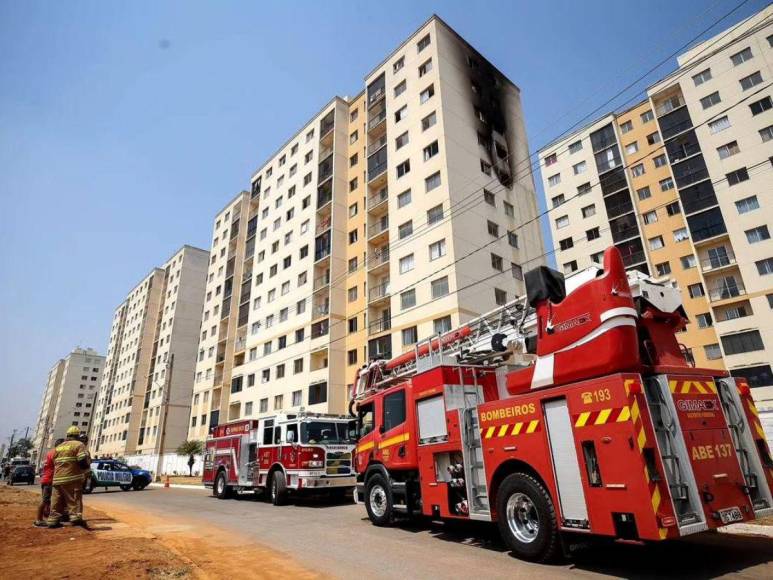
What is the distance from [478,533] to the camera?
8820 mm

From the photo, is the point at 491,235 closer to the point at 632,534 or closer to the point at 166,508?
the point at 166,508

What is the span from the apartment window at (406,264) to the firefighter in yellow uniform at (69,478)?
2322cm

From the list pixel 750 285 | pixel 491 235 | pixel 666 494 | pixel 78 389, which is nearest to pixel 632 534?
pixel 666 494

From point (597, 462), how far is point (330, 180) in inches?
1554

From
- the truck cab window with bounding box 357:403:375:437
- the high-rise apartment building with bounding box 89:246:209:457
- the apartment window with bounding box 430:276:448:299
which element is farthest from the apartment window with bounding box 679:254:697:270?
the high-rise apartment building with bounding box 89:246:209:457

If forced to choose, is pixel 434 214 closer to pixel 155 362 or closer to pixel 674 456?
pixel 674 456

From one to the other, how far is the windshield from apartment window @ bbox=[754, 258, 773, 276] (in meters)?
34.7

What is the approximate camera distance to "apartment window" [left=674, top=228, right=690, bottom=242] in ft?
131

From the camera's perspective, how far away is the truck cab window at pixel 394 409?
9862mm

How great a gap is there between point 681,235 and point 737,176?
6213 millimetres

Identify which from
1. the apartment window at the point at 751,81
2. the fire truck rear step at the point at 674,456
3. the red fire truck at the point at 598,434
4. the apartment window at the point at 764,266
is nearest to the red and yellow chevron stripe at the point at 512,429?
the red fire truck at the point at 598,434

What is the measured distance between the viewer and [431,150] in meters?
32.2

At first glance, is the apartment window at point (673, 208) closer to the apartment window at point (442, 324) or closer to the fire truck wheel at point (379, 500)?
the apartment window at point (442, 324)

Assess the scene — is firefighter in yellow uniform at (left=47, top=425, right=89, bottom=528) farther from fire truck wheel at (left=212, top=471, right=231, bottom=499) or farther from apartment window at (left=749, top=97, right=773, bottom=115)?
apartment window at (left=749, top=97, right=773, bottom=115)
